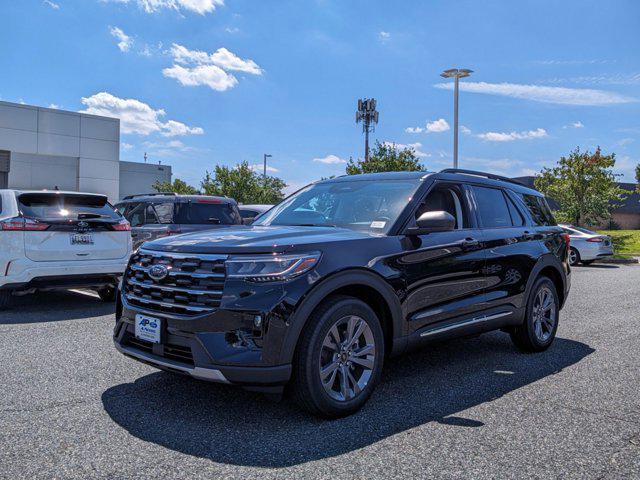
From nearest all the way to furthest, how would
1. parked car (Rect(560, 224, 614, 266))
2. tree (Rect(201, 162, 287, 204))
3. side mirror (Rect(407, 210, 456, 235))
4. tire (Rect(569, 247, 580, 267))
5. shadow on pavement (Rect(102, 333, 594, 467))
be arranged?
shadow on pavement (Rect(102, 333, 594, 467)), side mirror (Rect(407, 210, 456, 235)), parked car (Rect(560, 224, 614, 266)), tire (Rect(569, 247, 580, 267)), tree (Rect(201, 162, 287, 204))

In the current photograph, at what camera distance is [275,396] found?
362 centimetres

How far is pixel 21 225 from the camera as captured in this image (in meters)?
7.20

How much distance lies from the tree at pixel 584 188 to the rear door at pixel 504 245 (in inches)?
1004

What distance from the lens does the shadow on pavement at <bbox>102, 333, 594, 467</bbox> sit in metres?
3.36

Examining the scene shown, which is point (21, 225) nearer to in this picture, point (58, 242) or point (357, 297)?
point (58, 242)

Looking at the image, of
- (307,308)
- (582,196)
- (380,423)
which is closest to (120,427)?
(307,308)

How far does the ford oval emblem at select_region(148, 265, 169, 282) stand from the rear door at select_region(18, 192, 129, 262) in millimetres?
4184

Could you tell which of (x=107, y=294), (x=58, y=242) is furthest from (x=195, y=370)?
(x=107, y=294)

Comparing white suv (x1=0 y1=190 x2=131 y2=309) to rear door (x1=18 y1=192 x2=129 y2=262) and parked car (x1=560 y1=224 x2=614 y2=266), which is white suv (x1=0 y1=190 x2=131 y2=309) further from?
parked car (x1=560 y1=224 x2=614 y2=266)

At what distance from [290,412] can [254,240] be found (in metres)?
1.21

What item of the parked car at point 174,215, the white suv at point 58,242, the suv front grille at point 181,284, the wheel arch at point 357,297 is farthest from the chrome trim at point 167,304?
the parked car at point 174,215

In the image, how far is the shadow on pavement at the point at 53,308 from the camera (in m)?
7.36

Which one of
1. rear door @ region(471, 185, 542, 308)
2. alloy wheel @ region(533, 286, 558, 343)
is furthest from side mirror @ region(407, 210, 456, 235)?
alloy wheel @ region(533, 286, 558, 343)

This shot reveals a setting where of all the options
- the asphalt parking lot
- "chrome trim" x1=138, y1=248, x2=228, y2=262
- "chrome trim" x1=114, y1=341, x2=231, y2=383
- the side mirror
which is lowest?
the asphalt parking lot
